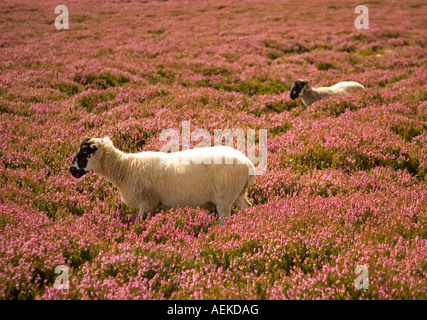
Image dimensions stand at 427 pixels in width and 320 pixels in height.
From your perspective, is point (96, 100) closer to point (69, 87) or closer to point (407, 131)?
point (69, 87)

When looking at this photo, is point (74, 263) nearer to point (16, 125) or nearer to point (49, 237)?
point (49, 237)

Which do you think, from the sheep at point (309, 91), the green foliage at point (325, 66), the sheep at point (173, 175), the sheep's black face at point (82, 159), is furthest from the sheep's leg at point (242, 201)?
the green foliage at point (325, 66)

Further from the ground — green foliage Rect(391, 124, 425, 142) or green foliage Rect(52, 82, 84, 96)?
green foliage Rect(52, 82, 84, 96)

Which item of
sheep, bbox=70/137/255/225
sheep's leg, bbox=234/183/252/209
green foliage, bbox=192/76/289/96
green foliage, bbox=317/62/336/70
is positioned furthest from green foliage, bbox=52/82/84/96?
green foliage, bbox=317/62/336/70

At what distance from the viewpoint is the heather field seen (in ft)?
11.1

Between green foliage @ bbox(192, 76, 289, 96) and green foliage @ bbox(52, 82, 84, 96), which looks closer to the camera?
green foliage @ bbox(52, 82, 84, 96)

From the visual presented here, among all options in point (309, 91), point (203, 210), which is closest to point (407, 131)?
point (309, 91)

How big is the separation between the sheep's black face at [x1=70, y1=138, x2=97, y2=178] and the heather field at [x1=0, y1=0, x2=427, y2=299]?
1.70 feet

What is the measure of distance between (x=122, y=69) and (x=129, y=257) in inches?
463

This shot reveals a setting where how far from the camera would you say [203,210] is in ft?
16.2

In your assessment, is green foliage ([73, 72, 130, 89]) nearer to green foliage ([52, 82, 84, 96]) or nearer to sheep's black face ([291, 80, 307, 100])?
green foliage ([52, 82, 84, 96])

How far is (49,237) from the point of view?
152 inches

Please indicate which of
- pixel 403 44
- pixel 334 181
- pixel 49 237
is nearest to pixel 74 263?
pixel 49 237

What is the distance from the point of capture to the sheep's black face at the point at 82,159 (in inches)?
197
